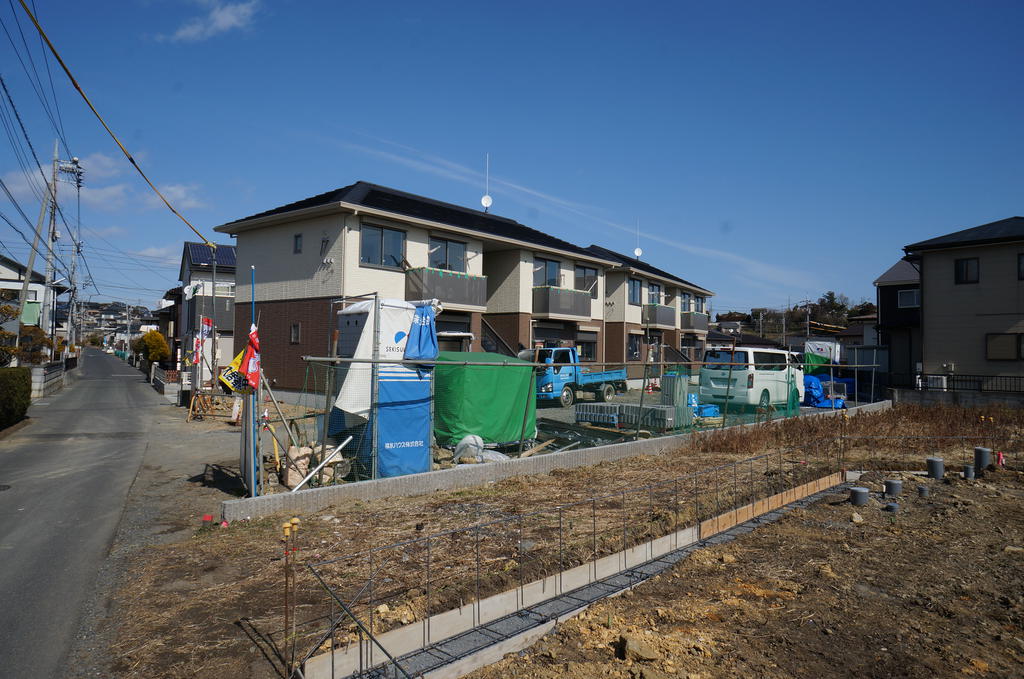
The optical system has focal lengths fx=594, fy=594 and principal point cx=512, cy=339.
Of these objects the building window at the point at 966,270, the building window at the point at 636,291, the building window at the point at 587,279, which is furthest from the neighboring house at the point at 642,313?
the building window at the point at 966,270

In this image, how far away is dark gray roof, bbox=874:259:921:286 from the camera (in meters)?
33.0

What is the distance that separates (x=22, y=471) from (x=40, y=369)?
18.6 metres

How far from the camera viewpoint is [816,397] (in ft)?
73.9

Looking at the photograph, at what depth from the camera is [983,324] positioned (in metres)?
25.7

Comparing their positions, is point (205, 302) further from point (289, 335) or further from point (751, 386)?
point (751, 386)

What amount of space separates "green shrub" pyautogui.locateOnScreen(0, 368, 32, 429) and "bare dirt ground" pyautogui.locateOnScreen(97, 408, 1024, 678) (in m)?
8.12

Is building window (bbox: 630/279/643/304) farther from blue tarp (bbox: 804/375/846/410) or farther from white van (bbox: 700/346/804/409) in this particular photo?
white van (bbox: 700/346/804/409)

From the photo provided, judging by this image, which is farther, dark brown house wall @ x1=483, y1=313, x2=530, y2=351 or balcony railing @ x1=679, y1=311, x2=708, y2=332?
balcony railing @ x1=679, y1=311, x2=708, y2=332

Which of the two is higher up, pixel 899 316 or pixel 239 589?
pixel 899 316

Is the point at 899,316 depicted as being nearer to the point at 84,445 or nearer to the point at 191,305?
the point at 84,445

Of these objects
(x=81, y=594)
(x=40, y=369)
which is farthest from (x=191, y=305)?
(x=81, y=594)

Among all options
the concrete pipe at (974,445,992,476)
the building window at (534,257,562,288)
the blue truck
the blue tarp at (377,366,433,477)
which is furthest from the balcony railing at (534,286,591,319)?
the concrete pipe at (974,445,992,476)

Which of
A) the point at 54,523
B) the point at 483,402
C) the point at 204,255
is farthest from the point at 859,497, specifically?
the point at 204,255

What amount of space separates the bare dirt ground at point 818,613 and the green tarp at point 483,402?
211 inches
